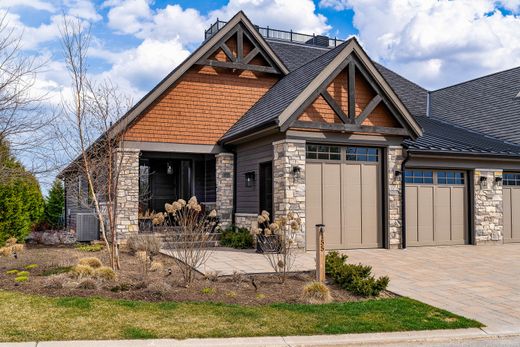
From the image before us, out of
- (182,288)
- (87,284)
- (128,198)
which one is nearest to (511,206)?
(128,198)

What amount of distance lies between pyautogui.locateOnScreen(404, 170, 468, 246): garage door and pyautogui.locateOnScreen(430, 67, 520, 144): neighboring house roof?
494 centimetres

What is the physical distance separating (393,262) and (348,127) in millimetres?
3804

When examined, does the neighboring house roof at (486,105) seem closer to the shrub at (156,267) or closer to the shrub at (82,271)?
the shrub at (156,267)

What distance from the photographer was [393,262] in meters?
11.8

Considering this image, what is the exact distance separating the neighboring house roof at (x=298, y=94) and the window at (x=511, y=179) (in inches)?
174

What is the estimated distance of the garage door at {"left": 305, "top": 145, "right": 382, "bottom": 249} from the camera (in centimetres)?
1350

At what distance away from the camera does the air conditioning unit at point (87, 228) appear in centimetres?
1558

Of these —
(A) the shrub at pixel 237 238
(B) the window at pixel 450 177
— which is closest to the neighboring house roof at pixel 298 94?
(B) the window at pixel 450 177

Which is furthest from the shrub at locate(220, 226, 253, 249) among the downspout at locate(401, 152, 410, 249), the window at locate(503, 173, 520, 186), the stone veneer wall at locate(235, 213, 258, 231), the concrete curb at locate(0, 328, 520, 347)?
A: the window at locate(503, 173, 520, 186)

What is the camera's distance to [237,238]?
1450cm

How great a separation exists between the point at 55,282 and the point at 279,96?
880 cm

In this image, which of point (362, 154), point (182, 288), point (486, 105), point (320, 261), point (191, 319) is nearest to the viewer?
point (191, 319)

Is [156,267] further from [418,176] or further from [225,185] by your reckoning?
[418,176]

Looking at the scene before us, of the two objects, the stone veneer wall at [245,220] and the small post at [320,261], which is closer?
the small post at [320,261]
